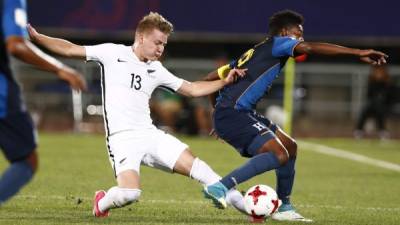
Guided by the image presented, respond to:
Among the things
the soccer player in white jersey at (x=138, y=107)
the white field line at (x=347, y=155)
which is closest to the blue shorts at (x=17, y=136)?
the soccer player in white jersey at (x=138, y=107)

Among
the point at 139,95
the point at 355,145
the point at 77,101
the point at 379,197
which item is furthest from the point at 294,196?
the point at 77,101

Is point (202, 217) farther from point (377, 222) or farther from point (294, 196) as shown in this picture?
point (294, 196)

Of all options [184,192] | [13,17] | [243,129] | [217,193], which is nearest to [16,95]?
[13,17]

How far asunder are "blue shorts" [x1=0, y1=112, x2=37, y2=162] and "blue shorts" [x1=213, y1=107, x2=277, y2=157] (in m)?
2.58

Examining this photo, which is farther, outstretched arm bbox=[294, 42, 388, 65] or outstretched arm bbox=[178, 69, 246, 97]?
outstretched arm bbox=[178, 69, 246, 97]

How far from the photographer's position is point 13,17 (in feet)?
22.4

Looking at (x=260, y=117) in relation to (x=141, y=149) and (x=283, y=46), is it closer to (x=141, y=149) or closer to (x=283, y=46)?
(x=283, y=46)

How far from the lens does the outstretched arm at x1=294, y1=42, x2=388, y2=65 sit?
8438 millimetres

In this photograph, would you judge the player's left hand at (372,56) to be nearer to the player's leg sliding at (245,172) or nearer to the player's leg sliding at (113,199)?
the player's leg sliding at (245,172)

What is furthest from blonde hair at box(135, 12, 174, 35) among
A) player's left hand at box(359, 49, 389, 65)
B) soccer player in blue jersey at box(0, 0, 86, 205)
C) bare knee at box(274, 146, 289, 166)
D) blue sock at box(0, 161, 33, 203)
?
blue sock at box(0, 161, 33, 203)

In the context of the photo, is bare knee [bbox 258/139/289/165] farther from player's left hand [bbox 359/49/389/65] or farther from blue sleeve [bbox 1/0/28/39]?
blue sleeve [bbox 1/0/28/39]

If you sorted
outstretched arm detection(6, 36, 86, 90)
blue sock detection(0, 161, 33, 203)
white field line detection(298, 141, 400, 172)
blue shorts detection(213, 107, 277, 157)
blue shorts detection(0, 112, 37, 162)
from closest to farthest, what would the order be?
outstretched arm detection(6, 36, 86, 90) → blue shorts detection(0, 112, 37, 162) → blue sock detection(0, 161, 33, 203) → blue shorts detection(213, 107, 277, 157) → white field line detection(298, 141, 400, 172)

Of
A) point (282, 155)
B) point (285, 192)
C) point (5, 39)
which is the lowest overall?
point (285, 192)

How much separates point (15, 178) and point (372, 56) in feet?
10.7
